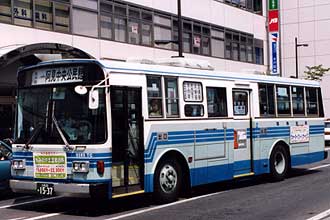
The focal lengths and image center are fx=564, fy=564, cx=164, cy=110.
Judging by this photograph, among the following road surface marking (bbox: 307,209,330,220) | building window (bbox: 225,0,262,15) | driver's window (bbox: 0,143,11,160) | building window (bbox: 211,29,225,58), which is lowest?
road surface marking (bbox: 307,209,330,220)

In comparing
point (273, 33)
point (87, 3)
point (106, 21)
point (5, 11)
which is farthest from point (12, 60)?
point (273, 33)

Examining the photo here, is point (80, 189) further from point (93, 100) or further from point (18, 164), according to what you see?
point (18, 164)

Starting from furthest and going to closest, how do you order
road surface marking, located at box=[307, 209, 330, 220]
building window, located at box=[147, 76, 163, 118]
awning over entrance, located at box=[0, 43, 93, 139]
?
awning over entrance, located at box=[0, 43, 93, 139], building window, located at box=[147, 76, 163, 118], road surface marking, located at box=[307, 209, 330, 220]

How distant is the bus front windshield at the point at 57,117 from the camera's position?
10141 mm

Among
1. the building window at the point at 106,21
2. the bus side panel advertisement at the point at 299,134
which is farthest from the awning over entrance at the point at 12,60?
the bus side panel advertisement at the point at 299,134

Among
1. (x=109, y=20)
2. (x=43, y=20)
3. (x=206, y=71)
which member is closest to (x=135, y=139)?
(x=206, y=71)

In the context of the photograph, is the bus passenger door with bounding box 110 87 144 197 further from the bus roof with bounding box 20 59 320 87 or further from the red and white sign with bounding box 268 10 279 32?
the red and white sign with bounding box 268 10 279 32

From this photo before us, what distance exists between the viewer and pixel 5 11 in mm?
21906

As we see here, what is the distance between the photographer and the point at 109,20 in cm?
2734

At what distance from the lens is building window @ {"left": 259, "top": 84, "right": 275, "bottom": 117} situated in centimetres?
1466

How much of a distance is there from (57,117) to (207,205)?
3409 mm

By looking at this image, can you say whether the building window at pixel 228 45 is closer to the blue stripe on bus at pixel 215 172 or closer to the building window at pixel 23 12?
the building window at pixel 23 12

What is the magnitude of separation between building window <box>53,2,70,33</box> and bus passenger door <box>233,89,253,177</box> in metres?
12.5

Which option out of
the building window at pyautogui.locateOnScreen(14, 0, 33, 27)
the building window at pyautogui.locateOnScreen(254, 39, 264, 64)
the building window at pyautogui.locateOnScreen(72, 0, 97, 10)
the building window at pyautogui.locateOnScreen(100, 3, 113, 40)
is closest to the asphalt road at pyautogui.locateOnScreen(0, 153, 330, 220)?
the building window at pyautogui.locateOnScreen(14, 0, 33, 27)
